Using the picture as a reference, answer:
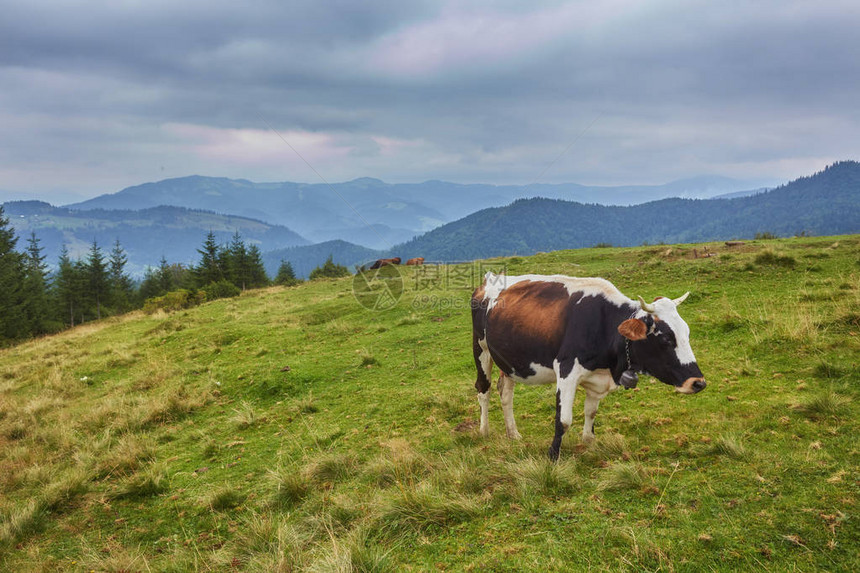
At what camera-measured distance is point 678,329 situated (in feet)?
17.3

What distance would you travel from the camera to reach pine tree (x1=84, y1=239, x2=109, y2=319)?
200 feet

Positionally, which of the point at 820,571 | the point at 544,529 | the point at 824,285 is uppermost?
the point at 824,285

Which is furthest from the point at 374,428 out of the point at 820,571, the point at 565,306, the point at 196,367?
the point at 196,367

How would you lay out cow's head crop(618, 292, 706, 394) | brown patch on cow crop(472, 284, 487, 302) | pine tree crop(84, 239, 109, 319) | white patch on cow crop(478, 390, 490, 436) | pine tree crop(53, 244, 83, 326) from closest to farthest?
1. cow's head crop(618, 292, 706, 394)
2. white patch on cow crop(478, 390, 490, 436)
3. brown patch on cow crop(472, 284, 487, 302)
4. pine tree crop(53, 244, 83, 326)
5. pine tree crop(84, 239, 109, 319)

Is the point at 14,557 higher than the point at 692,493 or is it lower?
lower

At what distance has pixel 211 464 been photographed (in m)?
7.83

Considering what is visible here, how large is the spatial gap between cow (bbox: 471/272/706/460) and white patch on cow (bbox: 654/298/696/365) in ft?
0.04

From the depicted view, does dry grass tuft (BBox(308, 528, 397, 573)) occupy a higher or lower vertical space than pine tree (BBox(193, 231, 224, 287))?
lower

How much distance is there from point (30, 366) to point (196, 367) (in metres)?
11.0

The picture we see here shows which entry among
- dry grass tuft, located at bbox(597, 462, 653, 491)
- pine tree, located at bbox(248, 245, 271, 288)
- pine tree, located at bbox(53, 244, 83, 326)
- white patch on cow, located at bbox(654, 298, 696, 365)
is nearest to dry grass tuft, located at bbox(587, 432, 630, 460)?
dry grass tuft, located at bbox(597, 462, 653, 491)

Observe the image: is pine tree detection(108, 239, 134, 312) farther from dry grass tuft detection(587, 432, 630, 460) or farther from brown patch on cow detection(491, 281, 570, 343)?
dry grass tuft detection(587, 432, 630, 460)

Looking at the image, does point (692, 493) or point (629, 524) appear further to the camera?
point (692, 493)

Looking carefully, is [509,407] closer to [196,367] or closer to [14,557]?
[14,557]

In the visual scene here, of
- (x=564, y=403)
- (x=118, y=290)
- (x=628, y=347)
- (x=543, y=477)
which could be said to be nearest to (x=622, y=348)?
(x=628, y=347)
